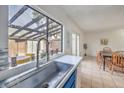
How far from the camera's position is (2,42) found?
121cm

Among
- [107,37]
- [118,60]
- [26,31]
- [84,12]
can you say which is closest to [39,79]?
[26,31]

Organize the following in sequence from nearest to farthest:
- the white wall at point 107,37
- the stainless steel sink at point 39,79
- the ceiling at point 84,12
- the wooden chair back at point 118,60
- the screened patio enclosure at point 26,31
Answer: the stainless steel sink at point 39,79, the screened patio enclosure at point 26,31, the ceiling at point 84,12, the wooden chair back at point 118,60, the white wall at point 107,37

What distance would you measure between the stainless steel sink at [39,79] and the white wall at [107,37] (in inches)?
307

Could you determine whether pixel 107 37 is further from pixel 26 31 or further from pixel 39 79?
pixel 39 79

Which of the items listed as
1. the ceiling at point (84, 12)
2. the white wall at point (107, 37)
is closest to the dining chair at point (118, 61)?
the ceiling at point (84, 12)

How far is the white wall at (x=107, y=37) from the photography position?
8984 millimetres

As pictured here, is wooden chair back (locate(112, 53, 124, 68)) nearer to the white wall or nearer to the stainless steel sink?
the stainless steel sink

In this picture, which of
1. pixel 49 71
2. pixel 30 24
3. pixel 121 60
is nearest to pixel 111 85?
pixel 121 60

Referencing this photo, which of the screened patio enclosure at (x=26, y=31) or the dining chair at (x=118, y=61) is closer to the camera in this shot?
the screened patio enclosure at (x=26, y=31)

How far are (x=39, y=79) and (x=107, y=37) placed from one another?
28.1 feet

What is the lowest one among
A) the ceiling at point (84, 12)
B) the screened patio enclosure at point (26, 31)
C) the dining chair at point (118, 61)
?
the dining chair at point (118, 61)

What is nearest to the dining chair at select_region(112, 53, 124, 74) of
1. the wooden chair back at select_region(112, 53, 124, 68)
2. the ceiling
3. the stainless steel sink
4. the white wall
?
the wooden chair back at select_region(112, 53, 124, 68)

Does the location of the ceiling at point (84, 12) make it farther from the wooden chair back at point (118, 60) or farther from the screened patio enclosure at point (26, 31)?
the wooden chair back at point (118, 60)

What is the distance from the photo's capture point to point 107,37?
9266 millimetres
